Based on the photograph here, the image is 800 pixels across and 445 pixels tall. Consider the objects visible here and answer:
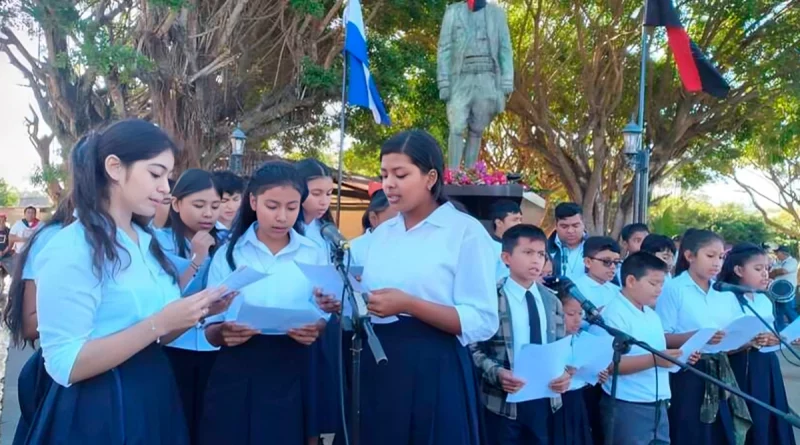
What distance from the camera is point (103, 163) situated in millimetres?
1819

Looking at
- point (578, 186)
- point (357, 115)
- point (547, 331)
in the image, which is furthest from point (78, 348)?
point (578, 186)

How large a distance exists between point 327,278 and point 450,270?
374mm

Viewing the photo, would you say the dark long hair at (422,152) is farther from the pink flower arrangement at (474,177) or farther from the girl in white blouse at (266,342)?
the pink flower arrangement at (474,177)

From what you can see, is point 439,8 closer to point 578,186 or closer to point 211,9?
point 211,9

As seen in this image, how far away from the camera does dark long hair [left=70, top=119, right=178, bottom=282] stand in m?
1.76

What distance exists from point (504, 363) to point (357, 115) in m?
10.8

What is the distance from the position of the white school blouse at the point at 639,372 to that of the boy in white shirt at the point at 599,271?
1.14 feet

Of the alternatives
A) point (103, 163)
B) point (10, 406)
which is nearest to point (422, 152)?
point (103, 163)

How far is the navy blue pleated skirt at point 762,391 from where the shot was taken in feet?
12.4

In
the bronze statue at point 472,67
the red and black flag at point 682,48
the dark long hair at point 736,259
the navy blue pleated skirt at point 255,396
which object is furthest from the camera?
the red and black flag at point 682,48

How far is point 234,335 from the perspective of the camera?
2.30 m

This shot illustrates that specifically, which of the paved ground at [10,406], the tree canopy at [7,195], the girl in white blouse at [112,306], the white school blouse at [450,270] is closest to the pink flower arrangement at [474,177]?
the paved ground at [10,406]

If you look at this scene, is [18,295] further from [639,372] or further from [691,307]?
[691,307]

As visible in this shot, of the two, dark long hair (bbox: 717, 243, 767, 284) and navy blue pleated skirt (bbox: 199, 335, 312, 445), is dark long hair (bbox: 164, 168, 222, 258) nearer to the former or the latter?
navy blue pleated skirt (bbox: 199, 335, 312, 445)
